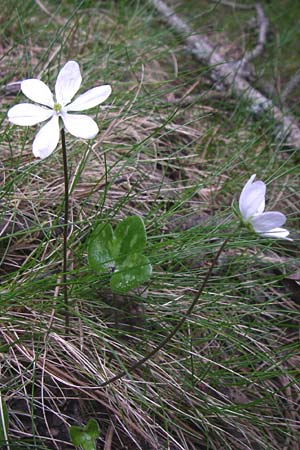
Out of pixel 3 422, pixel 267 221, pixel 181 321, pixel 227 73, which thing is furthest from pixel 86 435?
pixel 227 73

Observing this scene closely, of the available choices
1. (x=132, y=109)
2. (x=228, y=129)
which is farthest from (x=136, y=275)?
(x=228, y=129)

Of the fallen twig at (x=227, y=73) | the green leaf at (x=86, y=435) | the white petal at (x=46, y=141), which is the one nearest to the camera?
the white petal at (x=46, y=141)

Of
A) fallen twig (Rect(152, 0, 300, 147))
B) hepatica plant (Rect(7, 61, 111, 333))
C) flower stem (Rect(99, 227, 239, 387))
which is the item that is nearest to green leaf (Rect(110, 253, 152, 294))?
flower stem (Rect(99, 227, 239, 387))

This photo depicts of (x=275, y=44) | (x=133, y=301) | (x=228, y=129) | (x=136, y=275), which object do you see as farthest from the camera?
(x=275, y=44)

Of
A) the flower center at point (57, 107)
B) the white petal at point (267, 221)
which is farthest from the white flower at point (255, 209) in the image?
the flower center at point (57, 107)

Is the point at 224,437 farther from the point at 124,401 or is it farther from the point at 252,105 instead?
the point at 252,105

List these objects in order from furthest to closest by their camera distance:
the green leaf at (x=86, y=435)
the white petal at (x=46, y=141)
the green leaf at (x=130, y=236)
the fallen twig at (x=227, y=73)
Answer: the fallen twig at (x=227, y=73), the green leaf at (x=130, y=236), the green leaf at (x=86, y=435), the white petal at (x=46, y=141)

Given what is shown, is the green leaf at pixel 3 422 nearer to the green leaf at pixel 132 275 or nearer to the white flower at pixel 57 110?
the green leaf at pixel 132 275
